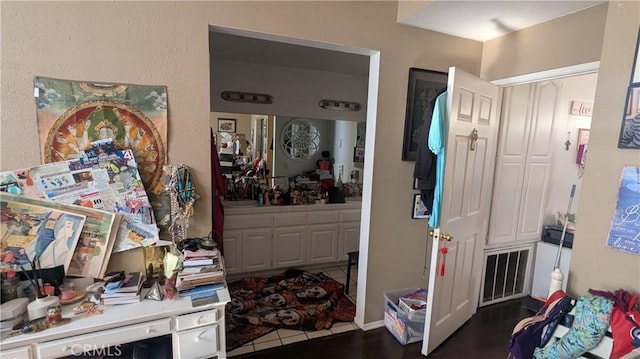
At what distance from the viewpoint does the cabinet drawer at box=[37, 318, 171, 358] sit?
131 cm

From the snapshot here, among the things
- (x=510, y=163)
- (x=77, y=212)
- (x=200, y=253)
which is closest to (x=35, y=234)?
(x=77, y=212)

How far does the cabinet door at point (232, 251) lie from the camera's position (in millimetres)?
3188

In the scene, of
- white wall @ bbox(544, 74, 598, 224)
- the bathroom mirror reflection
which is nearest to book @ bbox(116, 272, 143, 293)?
the bathroom mirror reflection

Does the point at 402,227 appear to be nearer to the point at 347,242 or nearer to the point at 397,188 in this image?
the point at 397,188

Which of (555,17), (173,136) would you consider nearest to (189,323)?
(173,136)

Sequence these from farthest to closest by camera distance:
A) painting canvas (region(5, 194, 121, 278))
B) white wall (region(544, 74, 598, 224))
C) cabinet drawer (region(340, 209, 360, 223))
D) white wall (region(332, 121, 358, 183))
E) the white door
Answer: white wall (region(332, 121, 358, 183))
cabinet drawer (region(340, 209, 360, 223))
white wall (region(544, 74, 598, 224))
the white door
painting canvas (region(5, 194, 121, 278))

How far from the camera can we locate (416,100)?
7.83ft

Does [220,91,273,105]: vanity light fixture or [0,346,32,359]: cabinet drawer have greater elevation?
[220,91,273,105]: vanity light fixture

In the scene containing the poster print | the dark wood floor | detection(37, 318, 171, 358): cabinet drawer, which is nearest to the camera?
detection(37, 318, 171, 358): cabinet drawer

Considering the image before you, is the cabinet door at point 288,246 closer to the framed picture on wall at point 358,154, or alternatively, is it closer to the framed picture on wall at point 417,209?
the framed picture on wall at point 358,154

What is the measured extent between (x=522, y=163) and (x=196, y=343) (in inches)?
117

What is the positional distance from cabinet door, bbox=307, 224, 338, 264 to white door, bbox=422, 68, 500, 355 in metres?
1.56

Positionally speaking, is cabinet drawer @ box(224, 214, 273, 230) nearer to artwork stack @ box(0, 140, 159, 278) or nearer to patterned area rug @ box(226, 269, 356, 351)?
patterned area rug @ box(226, 269, 356, 351)

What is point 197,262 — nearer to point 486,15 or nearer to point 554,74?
point 486,15
